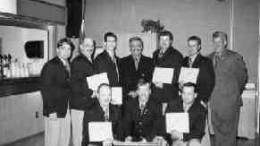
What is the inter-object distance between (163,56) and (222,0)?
2756 mm

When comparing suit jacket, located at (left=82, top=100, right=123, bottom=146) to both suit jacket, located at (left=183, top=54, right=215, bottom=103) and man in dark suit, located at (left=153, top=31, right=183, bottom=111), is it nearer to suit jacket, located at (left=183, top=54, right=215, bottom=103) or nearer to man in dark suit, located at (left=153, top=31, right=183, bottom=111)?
man in dark suit, located at (left=153, top=31, right=183, bottom=111)

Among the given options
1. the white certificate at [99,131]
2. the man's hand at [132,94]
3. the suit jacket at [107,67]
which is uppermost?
the suit jacket at [107,67]

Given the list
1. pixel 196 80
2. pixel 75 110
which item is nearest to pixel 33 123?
pixel 75 110

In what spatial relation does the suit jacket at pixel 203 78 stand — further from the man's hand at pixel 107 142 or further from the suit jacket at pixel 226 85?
the man's hand at pixel 107 142

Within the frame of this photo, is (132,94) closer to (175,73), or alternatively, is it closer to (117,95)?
(117,95)

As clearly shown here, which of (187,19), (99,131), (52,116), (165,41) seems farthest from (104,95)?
(187,19)

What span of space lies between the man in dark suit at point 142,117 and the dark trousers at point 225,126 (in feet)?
3.45

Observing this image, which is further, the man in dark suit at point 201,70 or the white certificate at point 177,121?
the man in dark suit at point 201,70

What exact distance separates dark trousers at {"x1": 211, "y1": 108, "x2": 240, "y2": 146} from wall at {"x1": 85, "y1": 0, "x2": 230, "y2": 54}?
86.1 inches

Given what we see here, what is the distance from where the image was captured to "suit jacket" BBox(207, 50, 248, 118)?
3783mm

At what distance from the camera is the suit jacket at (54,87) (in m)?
3.21

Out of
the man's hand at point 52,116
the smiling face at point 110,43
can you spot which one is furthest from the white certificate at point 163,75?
the man's hand at point 52,116

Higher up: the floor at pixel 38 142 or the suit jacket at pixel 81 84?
the suit jacket at pixel 81 84

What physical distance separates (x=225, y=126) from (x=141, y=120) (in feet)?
4.13
